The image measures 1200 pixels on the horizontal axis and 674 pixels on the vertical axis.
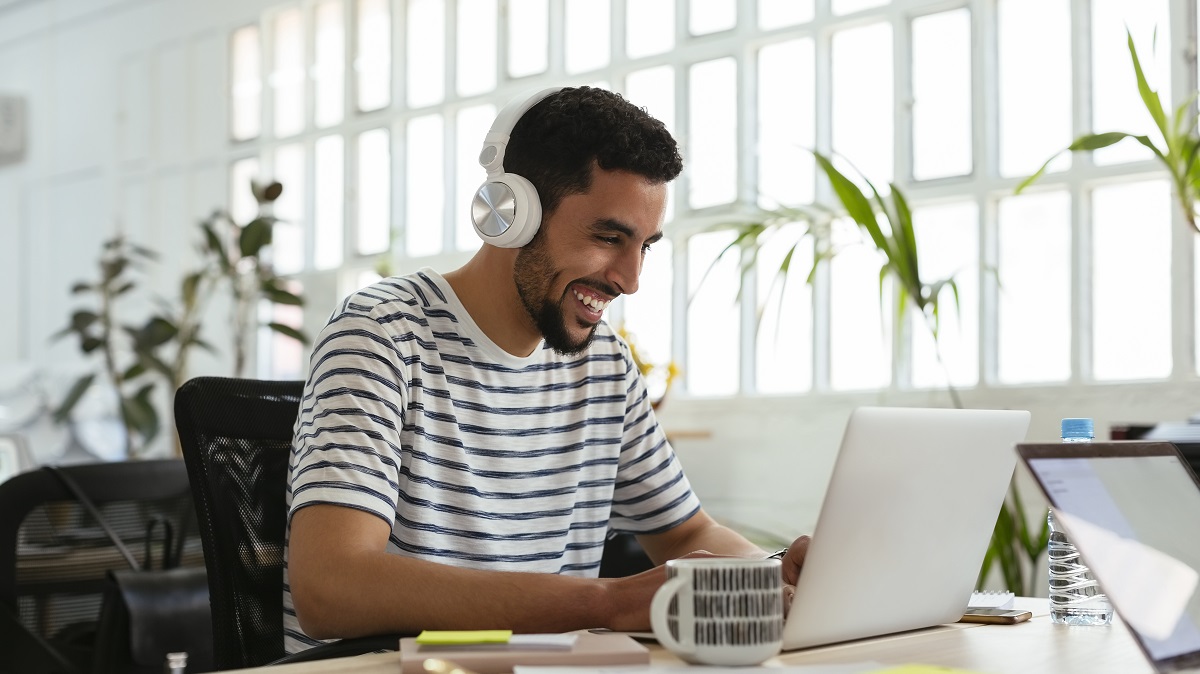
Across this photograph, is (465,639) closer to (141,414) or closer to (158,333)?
(158,333)

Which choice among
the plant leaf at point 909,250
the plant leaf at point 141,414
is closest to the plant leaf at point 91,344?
the plant leaf at point 141,414

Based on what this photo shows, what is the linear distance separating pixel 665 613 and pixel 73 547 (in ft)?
5.00

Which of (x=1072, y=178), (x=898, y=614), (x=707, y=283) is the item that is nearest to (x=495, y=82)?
(x=707, y=283)

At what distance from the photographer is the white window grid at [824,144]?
10.6ft

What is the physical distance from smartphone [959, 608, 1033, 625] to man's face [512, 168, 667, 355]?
0.59 m

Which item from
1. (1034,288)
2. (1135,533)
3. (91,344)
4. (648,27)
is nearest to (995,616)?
(1135,533)

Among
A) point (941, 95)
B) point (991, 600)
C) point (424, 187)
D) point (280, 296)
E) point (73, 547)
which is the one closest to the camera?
point (991, 600)

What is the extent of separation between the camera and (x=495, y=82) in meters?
4.86

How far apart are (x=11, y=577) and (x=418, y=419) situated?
94 centimetres

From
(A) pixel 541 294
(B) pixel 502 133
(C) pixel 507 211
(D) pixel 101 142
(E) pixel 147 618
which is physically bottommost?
(E) pixel 147 618

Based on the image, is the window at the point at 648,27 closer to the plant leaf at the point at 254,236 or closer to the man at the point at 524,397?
the plant leaf at the point at 254,236

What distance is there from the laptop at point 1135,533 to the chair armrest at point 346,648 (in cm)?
61

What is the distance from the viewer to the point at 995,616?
1.33 m

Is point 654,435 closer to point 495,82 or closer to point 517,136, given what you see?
point 517,136
